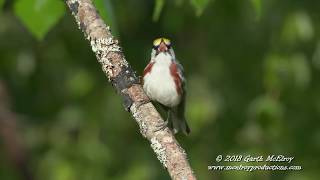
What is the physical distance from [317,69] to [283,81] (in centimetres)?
59

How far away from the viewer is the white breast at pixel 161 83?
3.95 meters

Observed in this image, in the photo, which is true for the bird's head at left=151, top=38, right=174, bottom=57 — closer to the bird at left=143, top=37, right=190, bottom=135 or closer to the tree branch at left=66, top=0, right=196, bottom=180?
the bird at left=143, top=37, right=190, bottom=135

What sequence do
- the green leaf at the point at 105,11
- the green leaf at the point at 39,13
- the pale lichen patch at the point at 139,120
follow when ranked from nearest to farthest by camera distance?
the pale lichen patch at the point at 139,120, the green leaf at the point at 105,11, the green leaf at the point at 39,13

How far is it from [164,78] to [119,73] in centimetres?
142

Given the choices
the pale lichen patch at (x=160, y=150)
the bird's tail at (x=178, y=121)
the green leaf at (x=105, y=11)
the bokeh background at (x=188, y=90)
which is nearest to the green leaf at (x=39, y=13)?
the green leaf at (x=105, y=11)

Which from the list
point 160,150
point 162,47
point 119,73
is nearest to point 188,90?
point 162,47

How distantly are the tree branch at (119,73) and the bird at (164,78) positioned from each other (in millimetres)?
1182

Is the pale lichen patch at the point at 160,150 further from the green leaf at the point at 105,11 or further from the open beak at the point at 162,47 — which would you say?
the open beak at the point at 162,47

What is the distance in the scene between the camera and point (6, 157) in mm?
7391

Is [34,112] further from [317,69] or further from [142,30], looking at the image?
[317,69]

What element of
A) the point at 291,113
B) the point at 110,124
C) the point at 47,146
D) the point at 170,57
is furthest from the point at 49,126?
the point at 170,57

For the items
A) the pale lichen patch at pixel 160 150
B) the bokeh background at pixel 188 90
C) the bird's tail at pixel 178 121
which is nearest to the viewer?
the pale lichen patch at pixel 160 150

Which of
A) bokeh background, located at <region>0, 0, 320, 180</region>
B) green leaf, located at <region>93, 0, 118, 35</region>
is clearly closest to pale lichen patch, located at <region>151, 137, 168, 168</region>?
green leaf, located at <region>93, 0, 118, 35</region>

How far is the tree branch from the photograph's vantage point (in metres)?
2.46
